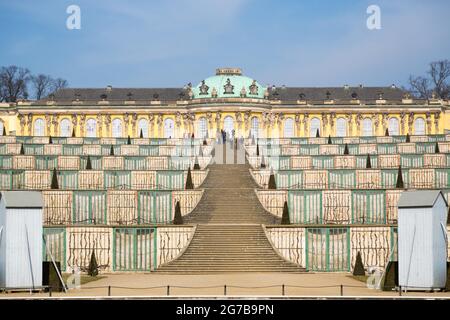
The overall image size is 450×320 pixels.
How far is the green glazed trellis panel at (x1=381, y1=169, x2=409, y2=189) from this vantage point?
1938 inches

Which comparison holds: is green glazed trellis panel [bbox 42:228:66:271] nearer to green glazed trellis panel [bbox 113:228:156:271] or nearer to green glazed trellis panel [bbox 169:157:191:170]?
green glazed trellis panel [bbox 113:228:156:271]

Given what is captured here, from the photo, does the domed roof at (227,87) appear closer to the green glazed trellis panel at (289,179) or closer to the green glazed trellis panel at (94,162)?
the green glazed trellis panel at (94,162)

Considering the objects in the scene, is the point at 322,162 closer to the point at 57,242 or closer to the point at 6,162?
the point at 6,162

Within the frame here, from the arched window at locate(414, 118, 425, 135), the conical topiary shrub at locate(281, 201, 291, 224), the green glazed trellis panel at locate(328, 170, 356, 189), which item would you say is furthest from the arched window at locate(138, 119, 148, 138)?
the conical topiary shrub at locate(281, 201, 291, 224)

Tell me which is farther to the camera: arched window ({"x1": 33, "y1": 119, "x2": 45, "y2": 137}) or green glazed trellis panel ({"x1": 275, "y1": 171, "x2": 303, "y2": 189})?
arched window ({"x1": 33, "y1": 119, "x2": 45, "y2": 137})

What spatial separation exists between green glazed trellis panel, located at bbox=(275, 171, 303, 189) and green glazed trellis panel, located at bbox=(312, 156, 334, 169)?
4710mm

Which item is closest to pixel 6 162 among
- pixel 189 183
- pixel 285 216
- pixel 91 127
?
pixel 189 183

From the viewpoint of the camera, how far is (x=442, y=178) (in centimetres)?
4984

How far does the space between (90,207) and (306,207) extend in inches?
361

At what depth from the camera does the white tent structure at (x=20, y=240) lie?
31094 millimetres

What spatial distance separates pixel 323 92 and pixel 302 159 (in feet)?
175

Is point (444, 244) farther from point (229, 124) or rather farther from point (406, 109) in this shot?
point (406, 109)

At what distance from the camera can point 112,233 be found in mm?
39000
